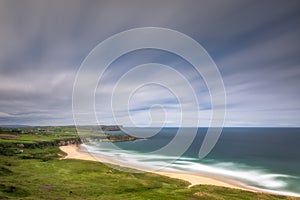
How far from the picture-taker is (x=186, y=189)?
2073 inches

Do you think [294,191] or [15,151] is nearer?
[294,191]

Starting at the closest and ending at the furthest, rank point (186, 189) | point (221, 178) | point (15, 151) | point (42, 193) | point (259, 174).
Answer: point (42, 193) → point (186, 189) → point (221, 178) → point (259, 174) → point (15, 151)

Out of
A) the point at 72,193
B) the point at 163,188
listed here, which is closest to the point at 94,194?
the point at 72,193

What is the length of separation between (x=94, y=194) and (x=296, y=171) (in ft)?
234

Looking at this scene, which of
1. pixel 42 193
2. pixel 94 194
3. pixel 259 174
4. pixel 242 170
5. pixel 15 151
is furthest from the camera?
pixel 15 151

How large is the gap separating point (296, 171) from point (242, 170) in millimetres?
18027

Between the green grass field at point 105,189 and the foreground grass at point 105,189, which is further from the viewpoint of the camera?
the green grass field at point 105,189

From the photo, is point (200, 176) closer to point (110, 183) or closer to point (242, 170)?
point (242, 170)

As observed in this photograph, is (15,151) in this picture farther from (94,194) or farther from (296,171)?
(296,171)

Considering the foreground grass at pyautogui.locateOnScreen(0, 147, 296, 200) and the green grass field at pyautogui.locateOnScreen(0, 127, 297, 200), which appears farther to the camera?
the green grass field at pyautogui.locateOnScreen(0, 127, 297, 200)

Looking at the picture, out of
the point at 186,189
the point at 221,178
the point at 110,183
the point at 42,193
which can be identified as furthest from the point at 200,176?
the point at 42,193

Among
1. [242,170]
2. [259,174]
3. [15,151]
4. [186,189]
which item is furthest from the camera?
[15,151]

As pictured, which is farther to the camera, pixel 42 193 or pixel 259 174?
pixel 259 174

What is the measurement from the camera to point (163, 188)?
174 feet
